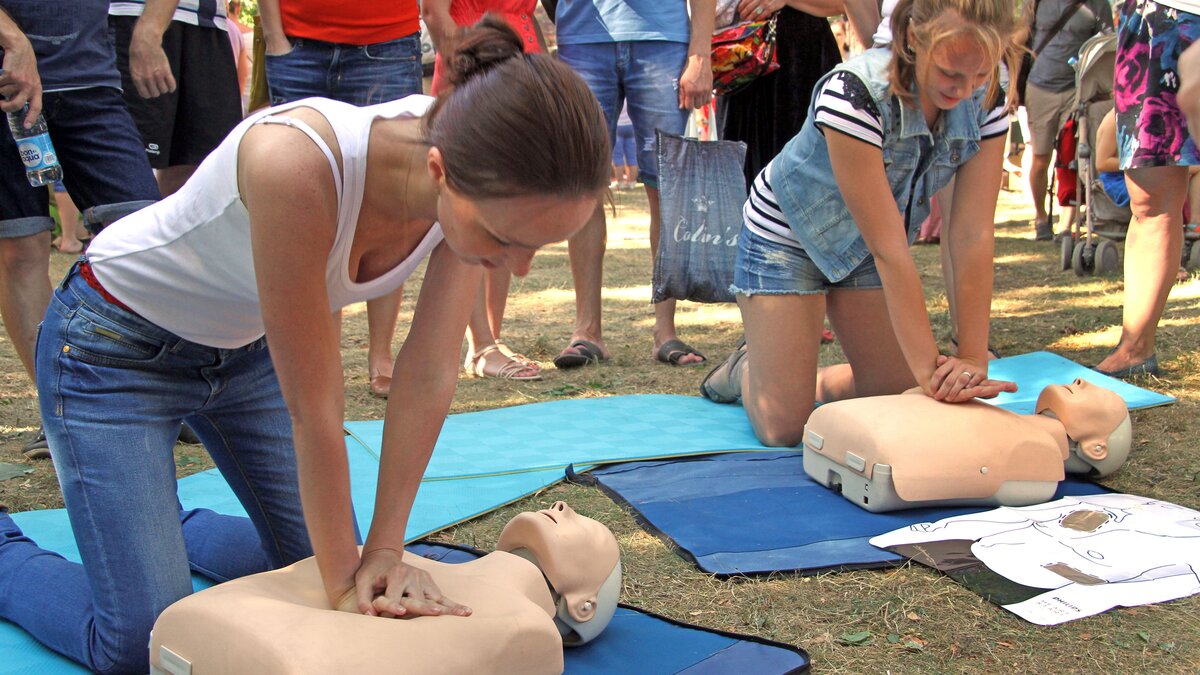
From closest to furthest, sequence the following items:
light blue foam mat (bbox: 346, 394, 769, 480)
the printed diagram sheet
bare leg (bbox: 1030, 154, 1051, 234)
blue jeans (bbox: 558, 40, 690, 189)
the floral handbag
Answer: the printed diagram sheet
light blue foam mat (bbox: 346, 394, 769, 480)
blue jeans (bbox: 558, 40, 690, 189)
the floral handbag
bare leg (bbox: 1030, 154, 1051, 234)

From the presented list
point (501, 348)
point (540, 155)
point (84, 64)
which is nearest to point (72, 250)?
point (501, 348)

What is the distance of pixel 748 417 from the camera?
326cm

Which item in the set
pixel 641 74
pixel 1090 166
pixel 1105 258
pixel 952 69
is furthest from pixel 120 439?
pixel 1105 258

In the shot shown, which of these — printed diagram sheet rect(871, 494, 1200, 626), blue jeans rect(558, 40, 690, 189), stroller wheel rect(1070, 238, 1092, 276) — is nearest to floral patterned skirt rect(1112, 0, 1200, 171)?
printed diagram sheet rect(871, 494, 1200, 626)

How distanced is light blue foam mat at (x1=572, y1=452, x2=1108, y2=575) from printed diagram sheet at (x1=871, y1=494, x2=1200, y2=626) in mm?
90

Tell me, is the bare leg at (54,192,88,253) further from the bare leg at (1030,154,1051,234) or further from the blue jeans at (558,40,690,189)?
the bare leg at (1030,154,1051,234)

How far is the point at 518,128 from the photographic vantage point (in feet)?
4.22

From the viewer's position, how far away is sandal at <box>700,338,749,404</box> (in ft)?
11.2

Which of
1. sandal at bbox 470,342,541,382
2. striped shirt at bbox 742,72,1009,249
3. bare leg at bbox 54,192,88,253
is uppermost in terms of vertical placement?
striped shirt at bbox 742,72,1009,249

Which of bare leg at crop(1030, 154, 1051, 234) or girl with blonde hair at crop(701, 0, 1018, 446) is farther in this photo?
bare leg at crop(1030, 154, 1051, 234)

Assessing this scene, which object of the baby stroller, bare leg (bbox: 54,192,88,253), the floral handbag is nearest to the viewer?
the floral handbag

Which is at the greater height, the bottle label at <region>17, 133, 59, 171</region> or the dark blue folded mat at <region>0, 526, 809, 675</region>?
the bottle label at <region>17, 133, 59, 171</region>

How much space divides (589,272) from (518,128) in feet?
9.08

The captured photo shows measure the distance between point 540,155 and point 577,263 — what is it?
2.75 meters
